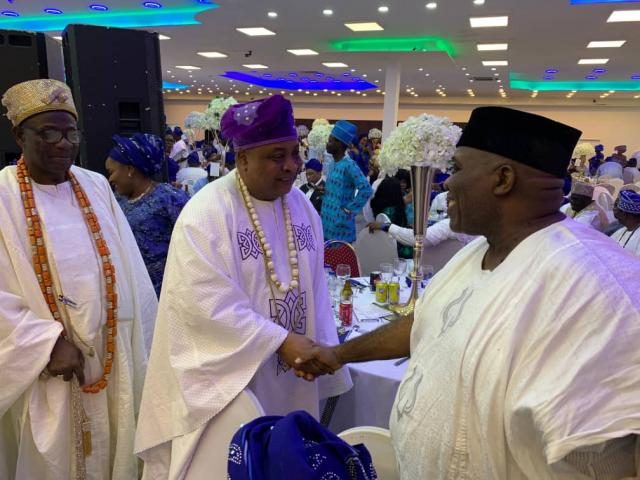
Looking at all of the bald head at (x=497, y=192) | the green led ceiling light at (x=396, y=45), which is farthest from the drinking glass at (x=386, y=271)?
the green led ceiling light at (x=396, y=45)

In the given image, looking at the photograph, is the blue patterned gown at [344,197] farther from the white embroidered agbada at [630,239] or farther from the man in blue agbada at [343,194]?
the white embroidered agbada at [630,239]

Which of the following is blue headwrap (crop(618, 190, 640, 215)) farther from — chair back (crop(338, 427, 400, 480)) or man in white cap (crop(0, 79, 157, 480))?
man in white cap (crop(0, 79, 157, 480))

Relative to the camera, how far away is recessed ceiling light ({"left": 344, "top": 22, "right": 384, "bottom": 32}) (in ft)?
31.6

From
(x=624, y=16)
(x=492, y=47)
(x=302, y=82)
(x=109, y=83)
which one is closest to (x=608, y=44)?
(x=492, y=47)

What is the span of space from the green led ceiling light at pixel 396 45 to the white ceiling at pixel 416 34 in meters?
0.31

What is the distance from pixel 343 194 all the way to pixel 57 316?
352 cm

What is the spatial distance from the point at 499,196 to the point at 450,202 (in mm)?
154

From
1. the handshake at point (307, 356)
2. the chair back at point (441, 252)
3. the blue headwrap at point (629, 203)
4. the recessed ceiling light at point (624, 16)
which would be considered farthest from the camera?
the recessed ceiling light at point (624, 16)

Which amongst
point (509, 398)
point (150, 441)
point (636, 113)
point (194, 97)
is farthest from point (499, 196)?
point (194, 97)

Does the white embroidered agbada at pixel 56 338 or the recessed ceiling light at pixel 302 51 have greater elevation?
the recessed ceiling light at pixel 302 51

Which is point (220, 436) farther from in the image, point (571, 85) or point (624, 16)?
point (571, 85)

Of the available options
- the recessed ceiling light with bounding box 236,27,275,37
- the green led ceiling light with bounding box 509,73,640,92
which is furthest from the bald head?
the green led ceiling light with bounding box 509,73,640,92

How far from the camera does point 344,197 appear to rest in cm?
520

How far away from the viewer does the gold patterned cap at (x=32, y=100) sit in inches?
78.5
